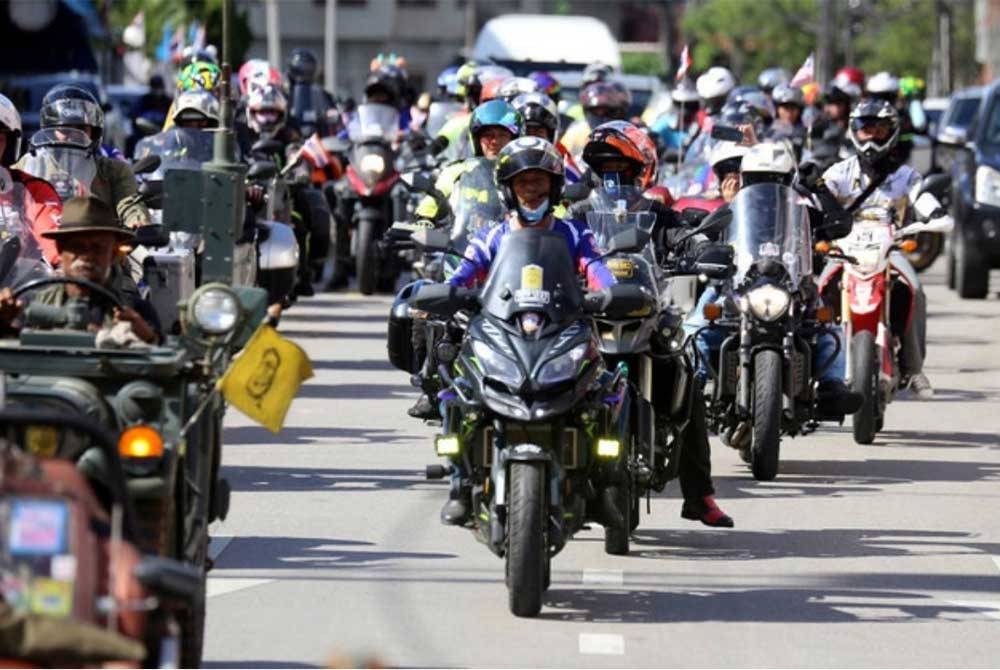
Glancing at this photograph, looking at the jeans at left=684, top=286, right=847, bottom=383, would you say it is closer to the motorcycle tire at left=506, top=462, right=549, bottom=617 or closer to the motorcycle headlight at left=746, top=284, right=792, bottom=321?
the motorcycle headlight at left=746, top=284, right=792, bottom=321

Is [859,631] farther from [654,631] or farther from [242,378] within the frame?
[242,378]

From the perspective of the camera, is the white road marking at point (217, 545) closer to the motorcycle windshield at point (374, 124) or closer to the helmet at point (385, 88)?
the motorcycle windshield at point (374, 124)

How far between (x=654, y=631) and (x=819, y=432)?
7.19m

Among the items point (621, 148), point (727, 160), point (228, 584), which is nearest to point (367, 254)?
point (727, 160)

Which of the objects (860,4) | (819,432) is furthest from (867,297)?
(860,4)

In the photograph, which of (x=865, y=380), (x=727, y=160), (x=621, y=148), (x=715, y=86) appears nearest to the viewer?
(x=621, y=148)

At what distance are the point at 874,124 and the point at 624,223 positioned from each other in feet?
16.1

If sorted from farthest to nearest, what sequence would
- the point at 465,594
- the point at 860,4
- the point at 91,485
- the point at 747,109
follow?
the point at 860,4, the point at 747,109, the point at 465,594, the point at 91,485

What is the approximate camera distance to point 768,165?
15.2 metres

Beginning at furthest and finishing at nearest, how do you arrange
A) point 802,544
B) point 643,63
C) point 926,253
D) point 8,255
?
point 643,63 → point 926,253 → point 8,255 → point 802,544

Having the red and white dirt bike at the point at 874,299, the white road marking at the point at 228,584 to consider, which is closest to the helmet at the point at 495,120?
the red and white dirt bike at the point at 874,299

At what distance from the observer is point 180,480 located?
912 cm

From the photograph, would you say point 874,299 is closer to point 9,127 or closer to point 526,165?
point 9,127

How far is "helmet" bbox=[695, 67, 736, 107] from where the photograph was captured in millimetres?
25219
